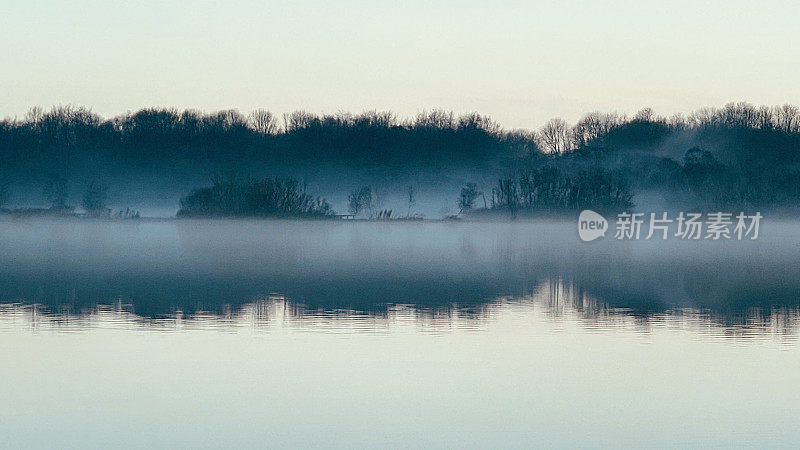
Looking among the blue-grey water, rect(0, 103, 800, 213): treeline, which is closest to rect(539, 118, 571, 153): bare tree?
rect(0, 103, 800, 213): treeline

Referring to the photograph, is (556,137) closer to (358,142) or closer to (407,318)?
(358,142)

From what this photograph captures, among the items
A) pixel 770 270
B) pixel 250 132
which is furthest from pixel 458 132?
pixel 770 270

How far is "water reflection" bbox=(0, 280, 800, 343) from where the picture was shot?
11023 millimetres

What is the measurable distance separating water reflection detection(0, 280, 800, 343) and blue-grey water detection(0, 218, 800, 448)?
4cm

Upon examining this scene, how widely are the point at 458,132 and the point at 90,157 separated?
68.0 feet

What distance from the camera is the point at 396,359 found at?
909 centimetres

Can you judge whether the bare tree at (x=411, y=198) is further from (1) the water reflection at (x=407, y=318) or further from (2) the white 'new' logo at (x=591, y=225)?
(1) the water reflection at (x=407, y=318)

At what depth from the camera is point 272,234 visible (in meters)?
35.8

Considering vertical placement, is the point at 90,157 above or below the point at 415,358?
above

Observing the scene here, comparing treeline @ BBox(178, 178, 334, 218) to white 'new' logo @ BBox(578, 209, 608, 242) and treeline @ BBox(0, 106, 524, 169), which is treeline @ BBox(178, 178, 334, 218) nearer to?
white 'new' logo @ BBox(578, 209, 608, 242)

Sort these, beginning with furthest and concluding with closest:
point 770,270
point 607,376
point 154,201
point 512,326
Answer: point 154,201 < point 770,270 < point 512,326 < point 607,376

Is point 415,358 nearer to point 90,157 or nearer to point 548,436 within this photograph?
point 548,436

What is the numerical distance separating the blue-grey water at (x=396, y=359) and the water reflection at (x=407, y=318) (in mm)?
41

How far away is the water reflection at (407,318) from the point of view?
11023mm
